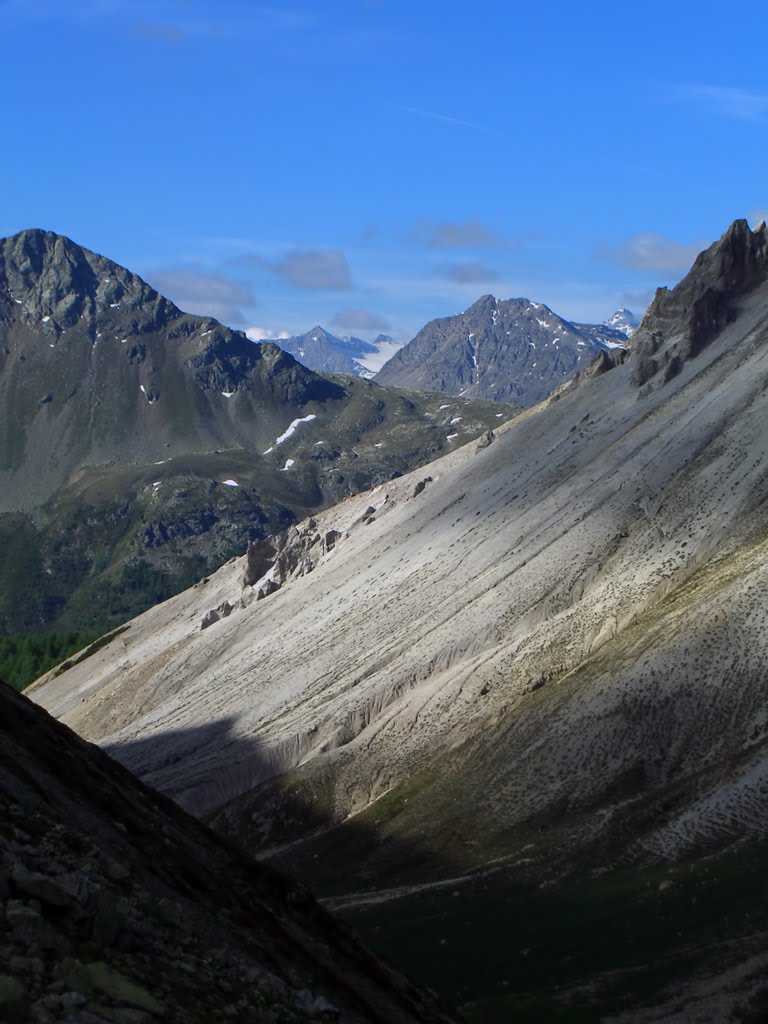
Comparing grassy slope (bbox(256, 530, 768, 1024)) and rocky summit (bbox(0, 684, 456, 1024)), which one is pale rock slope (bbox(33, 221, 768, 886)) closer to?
grassy slope (bbox(256, 530, 768, 1024))

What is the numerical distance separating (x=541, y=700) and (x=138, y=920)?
2402 inches

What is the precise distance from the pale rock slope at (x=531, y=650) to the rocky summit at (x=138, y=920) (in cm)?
2834

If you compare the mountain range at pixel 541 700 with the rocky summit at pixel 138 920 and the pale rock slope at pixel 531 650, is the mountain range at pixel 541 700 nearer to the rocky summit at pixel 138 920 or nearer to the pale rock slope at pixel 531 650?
the pale rock slope at pixel 531 650

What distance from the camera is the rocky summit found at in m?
19.8

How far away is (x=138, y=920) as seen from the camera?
23984 mm

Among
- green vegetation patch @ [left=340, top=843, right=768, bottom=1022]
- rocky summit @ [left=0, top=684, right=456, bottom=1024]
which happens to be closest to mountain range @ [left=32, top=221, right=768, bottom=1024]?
green vegetation patch @ [left=340, top=843, right=768, bottom=1022]

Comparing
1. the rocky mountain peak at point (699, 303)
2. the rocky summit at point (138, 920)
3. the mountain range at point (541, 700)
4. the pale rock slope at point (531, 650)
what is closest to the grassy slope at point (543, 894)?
the mountain range at point (541, 700)

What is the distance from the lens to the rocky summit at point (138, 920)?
19.8 metres

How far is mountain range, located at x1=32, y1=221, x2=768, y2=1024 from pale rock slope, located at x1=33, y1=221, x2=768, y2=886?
25 centimetres

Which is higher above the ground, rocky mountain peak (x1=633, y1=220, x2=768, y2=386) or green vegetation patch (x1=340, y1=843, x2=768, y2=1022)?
rocky mountain peak (x1=633, y1=220, x2=768, y2=386)

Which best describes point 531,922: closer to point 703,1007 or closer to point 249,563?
point 703,1007

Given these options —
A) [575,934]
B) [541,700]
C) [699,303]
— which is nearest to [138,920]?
[575,934]

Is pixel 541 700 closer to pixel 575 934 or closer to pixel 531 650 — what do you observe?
pixel 531 650

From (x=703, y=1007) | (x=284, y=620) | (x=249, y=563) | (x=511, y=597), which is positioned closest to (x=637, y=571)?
(x=511, y=597)
